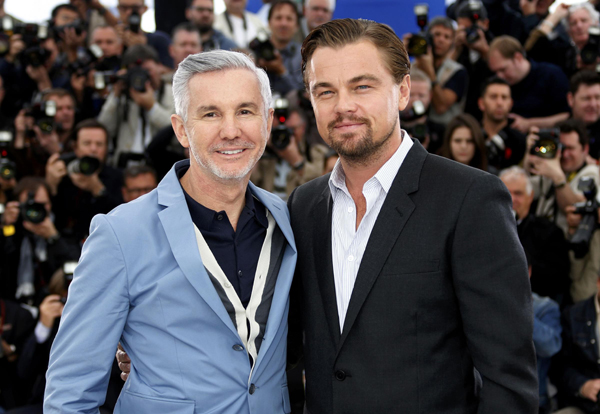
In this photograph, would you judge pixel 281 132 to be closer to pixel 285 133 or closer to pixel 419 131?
pixel 285 133

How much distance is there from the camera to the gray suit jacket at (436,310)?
5.49 ft

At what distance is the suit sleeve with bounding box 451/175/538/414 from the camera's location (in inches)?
65.7

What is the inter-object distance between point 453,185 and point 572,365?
244 cm

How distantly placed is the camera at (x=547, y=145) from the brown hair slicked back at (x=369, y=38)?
2516mm

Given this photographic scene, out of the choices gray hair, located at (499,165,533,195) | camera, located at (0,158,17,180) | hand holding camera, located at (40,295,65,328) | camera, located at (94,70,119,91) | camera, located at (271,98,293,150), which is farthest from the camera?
camera, located at (94,70,119,91)

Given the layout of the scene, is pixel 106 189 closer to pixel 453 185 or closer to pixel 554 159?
pixel 554 159

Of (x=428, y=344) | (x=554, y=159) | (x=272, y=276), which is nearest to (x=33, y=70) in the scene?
(x=554, y=159)

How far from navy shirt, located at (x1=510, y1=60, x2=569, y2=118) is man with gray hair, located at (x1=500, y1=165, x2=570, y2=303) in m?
1.36

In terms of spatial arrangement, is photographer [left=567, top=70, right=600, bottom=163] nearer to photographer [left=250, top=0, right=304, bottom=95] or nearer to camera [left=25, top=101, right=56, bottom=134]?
photographer [left=250, top=0, right=304, bottom=95]

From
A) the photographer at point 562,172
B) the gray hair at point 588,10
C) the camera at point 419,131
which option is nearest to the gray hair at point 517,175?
the photographer at point 562,172

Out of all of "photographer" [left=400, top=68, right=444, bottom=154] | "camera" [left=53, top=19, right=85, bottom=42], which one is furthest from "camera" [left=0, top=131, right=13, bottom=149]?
"photographer" [left=400, top=68, right=444, bottom=154]

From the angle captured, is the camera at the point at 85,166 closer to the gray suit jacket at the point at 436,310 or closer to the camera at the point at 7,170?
the camera at the point at 7,170

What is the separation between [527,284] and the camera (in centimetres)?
169

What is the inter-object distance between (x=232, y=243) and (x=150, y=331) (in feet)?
1.10
